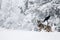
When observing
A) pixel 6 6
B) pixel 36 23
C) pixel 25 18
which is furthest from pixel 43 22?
pixel 6 6

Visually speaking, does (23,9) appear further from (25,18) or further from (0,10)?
(0,10)

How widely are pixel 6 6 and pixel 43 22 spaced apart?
0.45 metres

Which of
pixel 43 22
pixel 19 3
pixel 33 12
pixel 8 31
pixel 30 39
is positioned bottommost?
pixel 30 39

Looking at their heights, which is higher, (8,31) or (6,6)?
(6,6)

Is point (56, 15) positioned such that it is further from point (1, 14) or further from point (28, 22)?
point (1, 14)

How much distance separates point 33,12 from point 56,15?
256 mm

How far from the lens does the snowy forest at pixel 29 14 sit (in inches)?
56.6

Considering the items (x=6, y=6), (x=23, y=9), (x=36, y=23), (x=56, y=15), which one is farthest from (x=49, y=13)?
(x=6, y=6)

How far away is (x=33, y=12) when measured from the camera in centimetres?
147

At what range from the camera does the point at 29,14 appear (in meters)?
1.48

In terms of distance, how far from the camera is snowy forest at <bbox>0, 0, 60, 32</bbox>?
1438mm

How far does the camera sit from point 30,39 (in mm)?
1546

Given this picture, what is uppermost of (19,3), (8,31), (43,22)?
(19,3)

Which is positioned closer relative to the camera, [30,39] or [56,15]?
[56,15]
